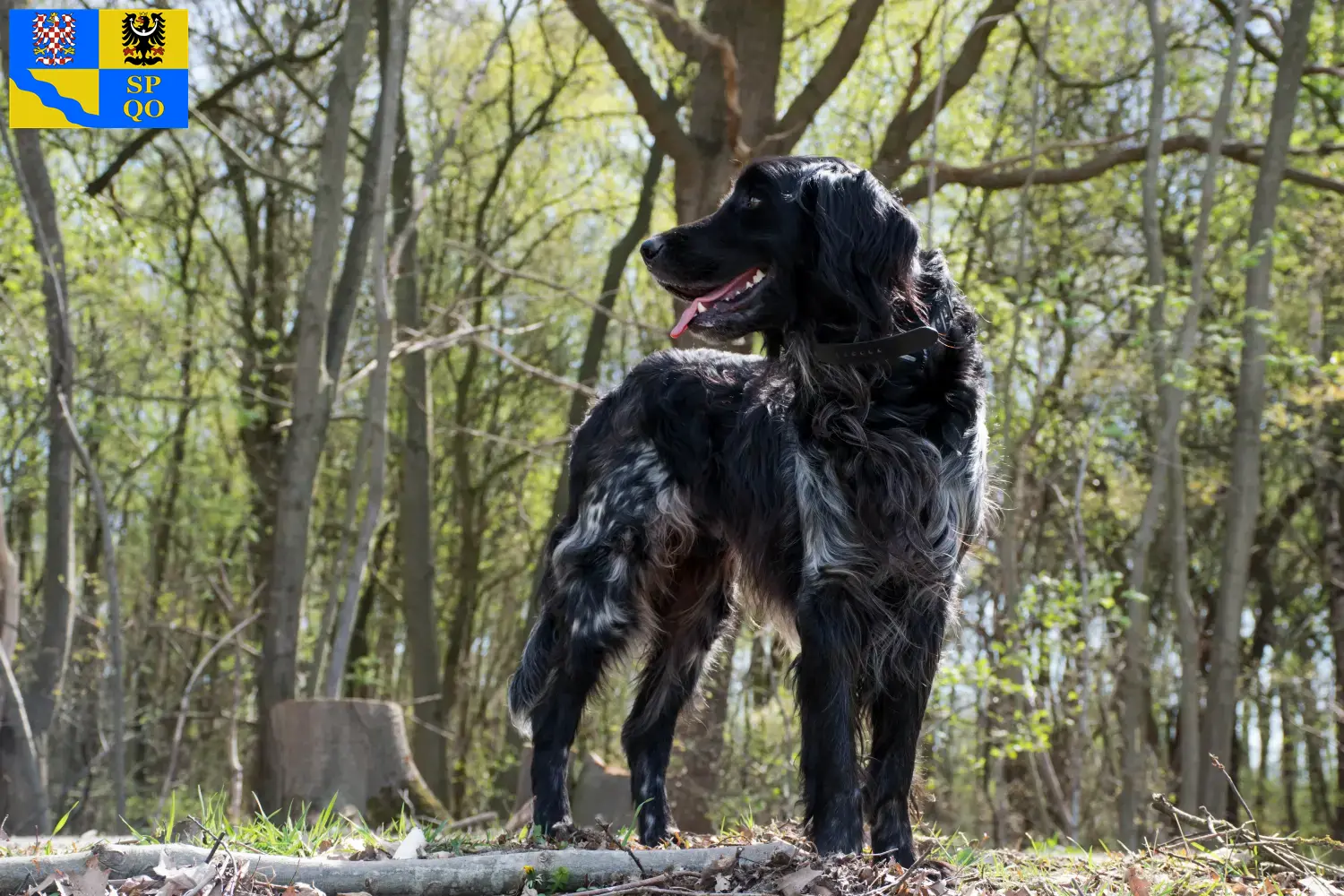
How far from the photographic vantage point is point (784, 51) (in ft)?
45.5

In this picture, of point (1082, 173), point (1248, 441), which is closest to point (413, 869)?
point (1082, 173)

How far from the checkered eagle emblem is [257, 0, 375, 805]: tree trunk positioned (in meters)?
1.66

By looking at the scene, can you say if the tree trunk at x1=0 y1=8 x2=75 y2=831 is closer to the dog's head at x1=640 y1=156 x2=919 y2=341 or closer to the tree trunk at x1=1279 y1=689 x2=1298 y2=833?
the dog's head at x1=640 y1=156 x2=919 y2=341

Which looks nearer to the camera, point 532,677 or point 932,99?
point 532,677

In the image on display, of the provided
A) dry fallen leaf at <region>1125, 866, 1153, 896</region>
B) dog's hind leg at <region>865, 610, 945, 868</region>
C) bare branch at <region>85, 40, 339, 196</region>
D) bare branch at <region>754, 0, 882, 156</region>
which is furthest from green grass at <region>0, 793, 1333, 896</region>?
bare branch at <region>85, 40, 339, 196</region>

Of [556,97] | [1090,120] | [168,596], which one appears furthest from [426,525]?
[1090,120]

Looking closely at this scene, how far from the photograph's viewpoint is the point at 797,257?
3637mm

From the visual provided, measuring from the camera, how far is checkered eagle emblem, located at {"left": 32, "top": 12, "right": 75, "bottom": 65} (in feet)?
25.5

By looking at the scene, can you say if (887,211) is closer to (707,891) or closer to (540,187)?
(707,891)

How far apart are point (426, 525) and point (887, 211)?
10636mm

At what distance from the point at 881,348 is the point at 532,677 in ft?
5.88

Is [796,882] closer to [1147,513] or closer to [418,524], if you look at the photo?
[1147,513]

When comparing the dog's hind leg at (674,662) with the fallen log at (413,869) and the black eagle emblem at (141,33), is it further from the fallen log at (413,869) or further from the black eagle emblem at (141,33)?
the black eagle emblem at (141,33)

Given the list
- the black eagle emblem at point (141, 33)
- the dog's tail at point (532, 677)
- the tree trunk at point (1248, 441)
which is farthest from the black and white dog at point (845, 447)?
the tree trunk at point (1248, 441)
